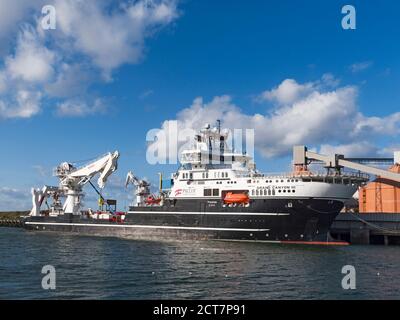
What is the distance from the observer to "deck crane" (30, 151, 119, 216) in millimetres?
60438

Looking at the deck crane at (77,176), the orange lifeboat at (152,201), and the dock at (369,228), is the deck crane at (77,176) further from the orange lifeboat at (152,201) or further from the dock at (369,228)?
the dock at (369,228)

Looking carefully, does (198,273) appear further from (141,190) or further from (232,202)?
(141,190)

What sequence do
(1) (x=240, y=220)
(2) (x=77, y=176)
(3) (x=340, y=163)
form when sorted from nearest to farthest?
(1) (x=240, y=220) < (3) (x=340, y=163) < (2) (x=77, y=176)

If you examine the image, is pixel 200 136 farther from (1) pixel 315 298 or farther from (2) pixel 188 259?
(1) pixel 315 298

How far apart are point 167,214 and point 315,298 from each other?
2999 centimetres

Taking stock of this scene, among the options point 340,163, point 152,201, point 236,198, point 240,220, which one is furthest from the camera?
point 340,163

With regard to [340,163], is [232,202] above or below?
below

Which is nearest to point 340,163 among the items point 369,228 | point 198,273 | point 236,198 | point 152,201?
point 369,228

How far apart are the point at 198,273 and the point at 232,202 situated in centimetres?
1901

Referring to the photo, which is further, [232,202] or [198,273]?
[232,202]

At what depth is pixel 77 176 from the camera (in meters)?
64.6

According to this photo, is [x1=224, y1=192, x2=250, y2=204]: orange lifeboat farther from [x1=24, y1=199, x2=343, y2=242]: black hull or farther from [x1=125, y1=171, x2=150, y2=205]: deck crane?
[x1=125, y1=171, x2=150, y2=205]: deck crane

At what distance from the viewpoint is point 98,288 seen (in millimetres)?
21453
